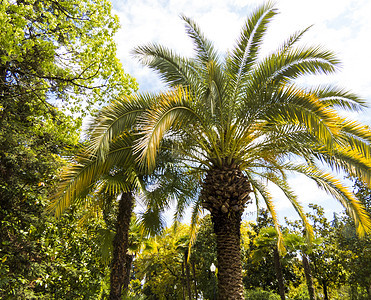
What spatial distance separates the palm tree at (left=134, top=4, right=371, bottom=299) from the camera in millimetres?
6277

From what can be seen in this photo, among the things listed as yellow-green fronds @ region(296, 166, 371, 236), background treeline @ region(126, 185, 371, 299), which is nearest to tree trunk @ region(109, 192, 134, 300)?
background treeline @ region(126, 185, 371, 299)

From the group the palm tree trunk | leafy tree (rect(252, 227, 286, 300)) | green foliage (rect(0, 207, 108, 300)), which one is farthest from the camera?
leafy tree (rect(252, 227, 286, 300))

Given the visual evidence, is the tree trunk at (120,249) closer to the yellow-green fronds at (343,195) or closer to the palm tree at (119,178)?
the palm tree at (119,178)

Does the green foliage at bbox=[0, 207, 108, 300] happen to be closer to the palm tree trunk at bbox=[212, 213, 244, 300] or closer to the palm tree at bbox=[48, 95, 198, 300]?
the palm tree at bbox=[48, 95, 198, 300]

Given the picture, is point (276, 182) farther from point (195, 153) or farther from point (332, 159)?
point (195, 153)

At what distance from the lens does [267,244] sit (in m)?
15.5

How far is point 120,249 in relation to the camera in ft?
29.3

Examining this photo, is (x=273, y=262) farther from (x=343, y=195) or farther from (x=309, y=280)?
(x=343, y=195)

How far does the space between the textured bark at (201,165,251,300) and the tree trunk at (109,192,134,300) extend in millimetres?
3232

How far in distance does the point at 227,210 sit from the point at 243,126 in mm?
2145

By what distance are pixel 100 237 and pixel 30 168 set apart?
3751 millimetres

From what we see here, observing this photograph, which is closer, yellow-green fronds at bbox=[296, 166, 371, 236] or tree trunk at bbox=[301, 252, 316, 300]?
yellow-green fronds at bbox=[296, 166, 371, 236]

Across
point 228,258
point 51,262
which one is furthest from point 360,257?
point 51,262

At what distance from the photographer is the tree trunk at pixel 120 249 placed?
8.59 m
